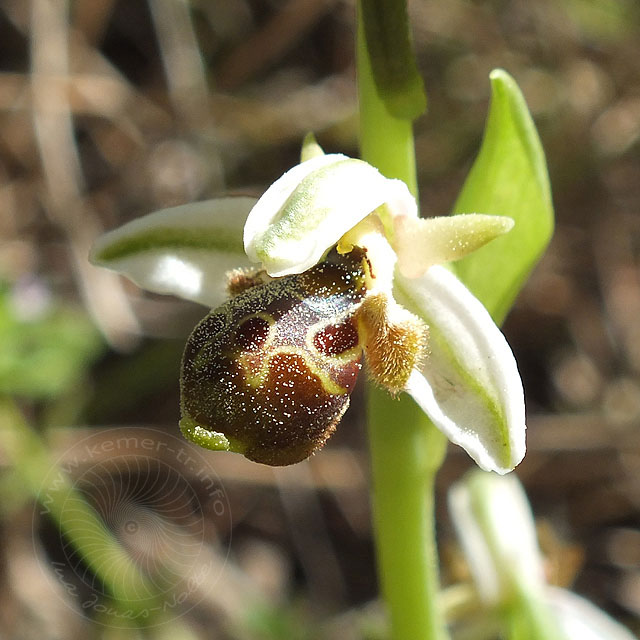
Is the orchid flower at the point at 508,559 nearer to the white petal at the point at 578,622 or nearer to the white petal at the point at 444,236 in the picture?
the white petal at the point at 578,622

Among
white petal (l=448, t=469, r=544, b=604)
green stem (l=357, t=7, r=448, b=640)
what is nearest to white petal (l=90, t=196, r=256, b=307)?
green stem (l=357, t=7, r=448, b=640)

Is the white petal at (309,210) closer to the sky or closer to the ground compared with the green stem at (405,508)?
closer to the sky

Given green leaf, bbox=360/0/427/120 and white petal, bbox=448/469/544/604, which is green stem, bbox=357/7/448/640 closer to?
green leaf, bbox=360/0/427/120

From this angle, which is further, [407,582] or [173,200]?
[173,200]

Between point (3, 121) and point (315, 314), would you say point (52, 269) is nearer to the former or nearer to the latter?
point (3, 121)

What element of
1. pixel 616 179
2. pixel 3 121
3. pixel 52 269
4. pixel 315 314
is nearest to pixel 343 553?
pixel 52 269

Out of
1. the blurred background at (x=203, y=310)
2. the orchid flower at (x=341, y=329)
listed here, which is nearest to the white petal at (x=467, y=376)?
the orchid flower at (x=341, y=329)

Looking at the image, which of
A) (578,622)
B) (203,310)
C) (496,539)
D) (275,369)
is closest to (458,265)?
(275,369)
